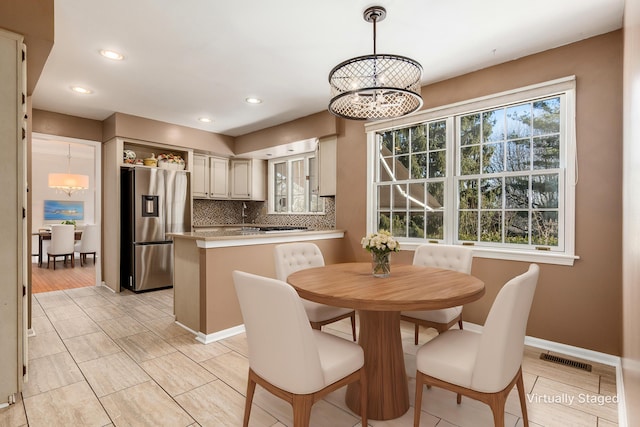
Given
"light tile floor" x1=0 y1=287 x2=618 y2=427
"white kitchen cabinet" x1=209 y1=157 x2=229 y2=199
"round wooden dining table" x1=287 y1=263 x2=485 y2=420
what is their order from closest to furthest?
1. "round wooden dining table" x1=287 y1=263 x2=485 y2=420
2. "light tile floor" x1=0 y1=287 x2=618 y2=427
3. "white kitchen cabinet" x1=209 y1=157 x2=229 y2=199

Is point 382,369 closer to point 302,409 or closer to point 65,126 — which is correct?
point 302,409

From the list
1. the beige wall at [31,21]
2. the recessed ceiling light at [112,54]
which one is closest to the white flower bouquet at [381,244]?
the beige wall at [31,21]

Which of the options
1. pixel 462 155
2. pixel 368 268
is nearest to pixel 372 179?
pixel 462 155

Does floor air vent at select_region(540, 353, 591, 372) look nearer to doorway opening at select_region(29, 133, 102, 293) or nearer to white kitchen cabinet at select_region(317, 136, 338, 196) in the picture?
white kitchen cabinet at select_region(317, 136, 338, 196)

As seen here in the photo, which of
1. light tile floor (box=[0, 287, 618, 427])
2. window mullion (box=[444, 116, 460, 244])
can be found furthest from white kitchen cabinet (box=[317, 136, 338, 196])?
light tile floor (box=[0, 287, 618, 427])

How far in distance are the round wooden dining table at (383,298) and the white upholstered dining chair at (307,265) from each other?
422mm

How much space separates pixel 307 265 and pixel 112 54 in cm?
244

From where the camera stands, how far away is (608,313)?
97.0 inches

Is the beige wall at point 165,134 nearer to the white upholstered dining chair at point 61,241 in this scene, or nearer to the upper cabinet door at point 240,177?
the upper cabinet door at point 240,177

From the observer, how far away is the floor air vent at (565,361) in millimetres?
2430

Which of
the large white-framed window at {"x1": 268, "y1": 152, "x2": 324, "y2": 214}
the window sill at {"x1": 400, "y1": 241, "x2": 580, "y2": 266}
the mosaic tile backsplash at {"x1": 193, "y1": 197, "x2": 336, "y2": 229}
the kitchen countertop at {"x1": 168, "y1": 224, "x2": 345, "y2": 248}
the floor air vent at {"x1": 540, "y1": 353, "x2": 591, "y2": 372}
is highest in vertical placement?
the large white-framed window at {"x1": 268, "y1": 152, "x2": 324, "y2": 214}

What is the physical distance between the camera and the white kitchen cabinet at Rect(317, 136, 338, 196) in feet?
14.3

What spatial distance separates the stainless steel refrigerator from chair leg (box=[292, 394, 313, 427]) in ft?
12.2

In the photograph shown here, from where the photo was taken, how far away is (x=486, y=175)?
313cm
